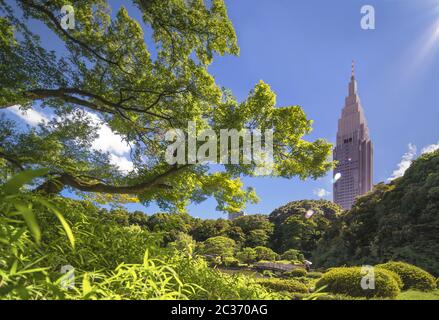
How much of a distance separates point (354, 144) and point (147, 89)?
601 inches

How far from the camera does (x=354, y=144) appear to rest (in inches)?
766

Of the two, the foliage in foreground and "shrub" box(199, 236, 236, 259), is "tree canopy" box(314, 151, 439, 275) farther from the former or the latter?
the foliage in foreground

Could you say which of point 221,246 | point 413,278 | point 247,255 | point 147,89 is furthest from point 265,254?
point 147,89

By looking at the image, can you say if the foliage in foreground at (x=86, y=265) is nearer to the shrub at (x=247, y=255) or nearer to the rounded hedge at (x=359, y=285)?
the rounded hedge at (x=359, y=285)

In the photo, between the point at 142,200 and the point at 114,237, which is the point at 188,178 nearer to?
the point at 142,200

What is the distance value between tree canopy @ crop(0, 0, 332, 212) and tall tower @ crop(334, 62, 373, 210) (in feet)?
34.0

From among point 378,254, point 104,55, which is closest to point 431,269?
point 378,254

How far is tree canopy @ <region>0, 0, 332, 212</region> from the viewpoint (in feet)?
22.1

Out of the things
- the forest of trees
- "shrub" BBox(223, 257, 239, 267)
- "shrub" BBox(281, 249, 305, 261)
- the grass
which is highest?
the forest of trees

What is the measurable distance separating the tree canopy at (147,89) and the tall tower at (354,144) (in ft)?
34.0

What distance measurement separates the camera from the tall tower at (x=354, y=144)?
1819cm

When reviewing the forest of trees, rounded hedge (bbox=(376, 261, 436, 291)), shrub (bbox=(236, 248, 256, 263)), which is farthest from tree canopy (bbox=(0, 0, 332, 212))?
shrub (bbox=(236, 248, 256, 263))

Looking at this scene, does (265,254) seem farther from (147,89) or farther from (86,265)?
(86,265)

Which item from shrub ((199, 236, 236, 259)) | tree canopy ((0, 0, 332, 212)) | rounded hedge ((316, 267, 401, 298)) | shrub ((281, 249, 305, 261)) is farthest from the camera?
shrub ((281, 249, 305, 261))
